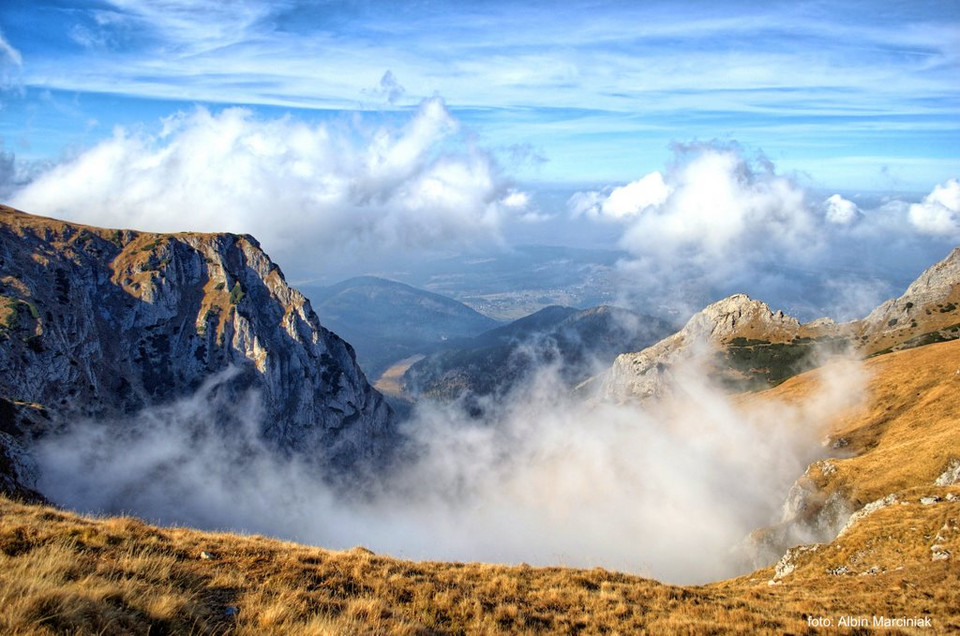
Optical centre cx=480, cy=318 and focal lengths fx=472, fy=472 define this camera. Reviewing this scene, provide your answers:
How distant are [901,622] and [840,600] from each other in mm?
3756

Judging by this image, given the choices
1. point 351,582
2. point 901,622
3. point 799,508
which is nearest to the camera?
point 351,582

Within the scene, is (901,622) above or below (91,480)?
above

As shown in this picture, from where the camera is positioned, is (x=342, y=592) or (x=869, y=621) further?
(x=869, y=621)

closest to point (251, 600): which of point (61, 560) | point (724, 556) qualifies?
point (61, 560)

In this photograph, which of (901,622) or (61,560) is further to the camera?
(901,622)

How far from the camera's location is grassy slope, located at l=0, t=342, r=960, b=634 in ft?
33.9

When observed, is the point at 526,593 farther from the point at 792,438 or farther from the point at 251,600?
the point at 792,438

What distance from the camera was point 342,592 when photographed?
1680 centimetres

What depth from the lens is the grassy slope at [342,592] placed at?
1032cm

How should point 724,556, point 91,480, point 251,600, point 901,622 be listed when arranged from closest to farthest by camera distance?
point 251,600 → point 901,622 → point 724,556 → point 91,480

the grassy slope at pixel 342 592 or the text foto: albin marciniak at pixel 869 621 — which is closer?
the grassy slope at pixel 342 592

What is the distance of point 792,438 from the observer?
19575cm

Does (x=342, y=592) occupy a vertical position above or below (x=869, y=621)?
above

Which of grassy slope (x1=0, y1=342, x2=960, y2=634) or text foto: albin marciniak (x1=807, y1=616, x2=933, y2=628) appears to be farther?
text foto: albin marciniak (x1=807, y1=616, x2=933, y2=628)
